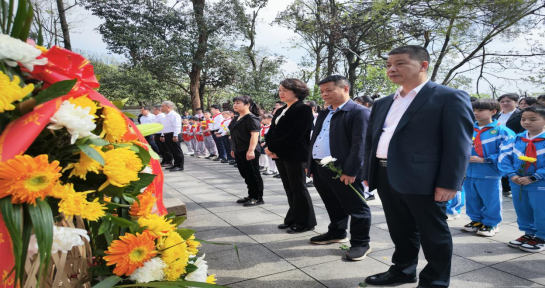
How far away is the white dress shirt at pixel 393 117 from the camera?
279 centimetres

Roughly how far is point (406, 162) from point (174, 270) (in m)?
1.89

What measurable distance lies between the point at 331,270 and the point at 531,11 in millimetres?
12672

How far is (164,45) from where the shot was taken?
60.8 feet

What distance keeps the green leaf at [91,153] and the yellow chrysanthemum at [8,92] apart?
0.20m

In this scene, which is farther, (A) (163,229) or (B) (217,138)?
(B) (217,138)

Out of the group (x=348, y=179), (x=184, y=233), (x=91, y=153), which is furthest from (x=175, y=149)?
(x=91, y=153)

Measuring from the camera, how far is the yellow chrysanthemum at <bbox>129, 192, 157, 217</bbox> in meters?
1.37

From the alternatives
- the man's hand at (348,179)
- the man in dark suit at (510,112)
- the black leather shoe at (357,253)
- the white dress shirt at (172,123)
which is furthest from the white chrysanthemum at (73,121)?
the white dress shirt at (172,123)

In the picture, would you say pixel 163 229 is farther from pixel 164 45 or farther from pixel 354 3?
pixel 164 45

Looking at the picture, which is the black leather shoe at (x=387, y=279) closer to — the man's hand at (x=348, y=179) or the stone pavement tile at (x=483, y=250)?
the man's hand at (x=348, y=179)

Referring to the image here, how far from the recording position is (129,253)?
47.9 inches

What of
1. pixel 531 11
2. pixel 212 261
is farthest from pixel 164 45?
pixel 212 261

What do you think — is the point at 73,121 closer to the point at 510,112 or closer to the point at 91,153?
the point at 91,153

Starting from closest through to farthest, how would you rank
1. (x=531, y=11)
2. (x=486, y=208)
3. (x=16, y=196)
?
(x=16, y=196) → (x=486, y=208) → (x=531, y=11)
